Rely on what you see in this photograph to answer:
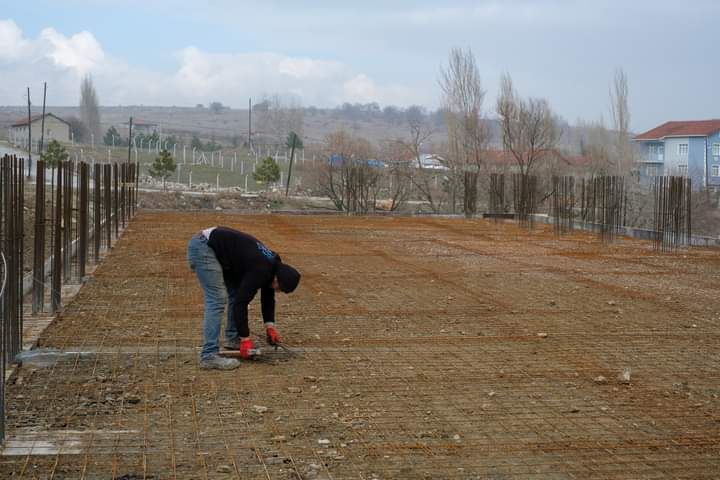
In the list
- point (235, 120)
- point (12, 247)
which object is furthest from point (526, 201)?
point (235, 120)

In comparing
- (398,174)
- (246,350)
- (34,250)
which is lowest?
(246,350)

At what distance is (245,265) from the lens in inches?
215

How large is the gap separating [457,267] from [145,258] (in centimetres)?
400

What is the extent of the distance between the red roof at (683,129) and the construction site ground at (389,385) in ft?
136

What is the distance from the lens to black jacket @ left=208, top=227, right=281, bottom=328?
5.41m

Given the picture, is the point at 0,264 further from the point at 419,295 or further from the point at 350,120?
the point at 350,120

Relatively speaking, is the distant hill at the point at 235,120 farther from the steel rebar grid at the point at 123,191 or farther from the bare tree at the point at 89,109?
the steel rebar grid at the point at 123,191

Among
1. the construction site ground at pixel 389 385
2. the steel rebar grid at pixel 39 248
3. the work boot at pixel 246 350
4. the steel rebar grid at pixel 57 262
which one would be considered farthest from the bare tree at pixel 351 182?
the work boot at pixel 246 350

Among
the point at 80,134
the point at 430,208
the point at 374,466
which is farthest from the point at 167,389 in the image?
the point at 80,134

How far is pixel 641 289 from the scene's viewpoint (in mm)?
9297

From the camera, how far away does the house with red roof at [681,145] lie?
4709cm

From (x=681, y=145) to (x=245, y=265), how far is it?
48.5 metres

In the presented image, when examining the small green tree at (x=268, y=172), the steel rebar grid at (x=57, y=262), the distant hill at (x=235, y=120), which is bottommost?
the steel rebar grid at (x=57, y=262)

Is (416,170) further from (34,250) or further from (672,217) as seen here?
(34,250)
